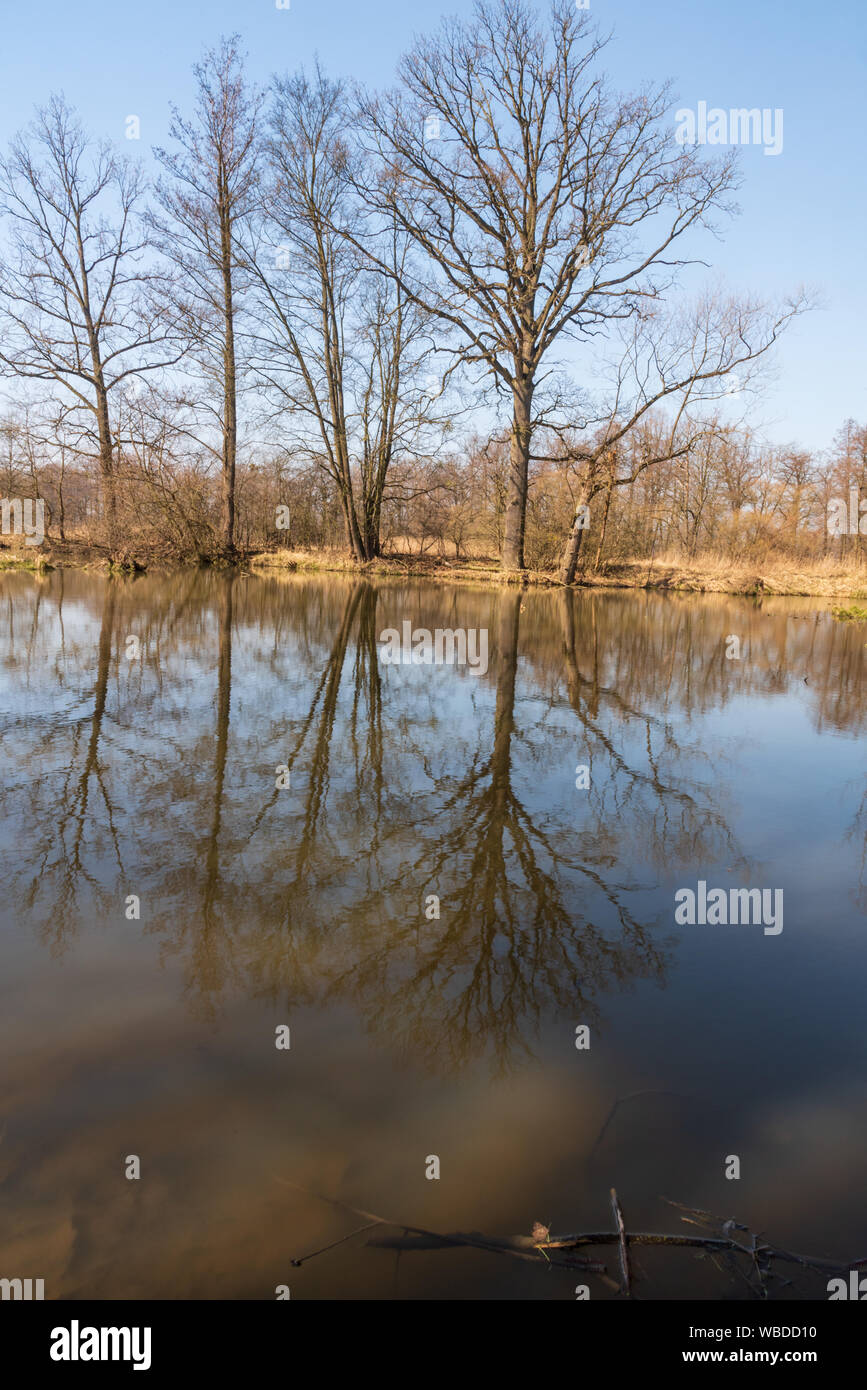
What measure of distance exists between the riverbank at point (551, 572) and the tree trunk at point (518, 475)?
0.61 meters

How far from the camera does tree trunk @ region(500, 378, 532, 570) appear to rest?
72.1 feet

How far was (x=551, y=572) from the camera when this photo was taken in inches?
948

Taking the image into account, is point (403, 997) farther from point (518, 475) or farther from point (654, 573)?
point (654, 573)

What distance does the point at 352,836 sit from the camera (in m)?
4.11

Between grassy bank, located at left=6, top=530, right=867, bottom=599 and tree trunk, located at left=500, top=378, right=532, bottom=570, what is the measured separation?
630 millimetres

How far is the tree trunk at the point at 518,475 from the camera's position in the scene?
21984 millimetres

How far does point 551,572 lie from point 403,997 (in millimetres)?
22158

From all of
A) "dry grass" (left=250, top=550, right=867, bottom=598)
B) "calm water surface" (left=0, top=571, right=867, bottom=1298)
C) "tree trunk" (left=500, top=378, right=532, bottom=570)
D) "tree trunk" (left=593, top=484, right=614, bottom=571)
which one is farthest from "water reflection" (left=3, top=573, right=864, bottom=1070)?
"dry grass" (left=250, top=550, right=867, bottom=598)

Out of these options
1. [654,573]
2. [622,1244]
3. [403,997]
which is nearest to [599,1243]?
[622,1244]

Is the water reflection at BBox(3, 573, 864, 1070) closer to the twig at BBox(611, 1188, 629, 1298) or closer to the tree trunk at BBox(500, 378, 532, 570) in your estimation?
the twig at BBox(611, 1188, 629, 1298)

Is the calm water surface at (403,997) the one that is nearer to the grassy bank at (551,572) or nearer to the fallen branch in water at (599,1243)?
the fallen branch in water at (599,1243)

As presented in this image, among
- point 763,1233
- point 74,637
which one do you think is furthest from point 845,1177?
point 74,637

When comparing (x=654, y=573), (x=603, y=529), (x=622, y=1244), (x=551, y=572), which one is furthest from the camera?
(x=654, y=573)
